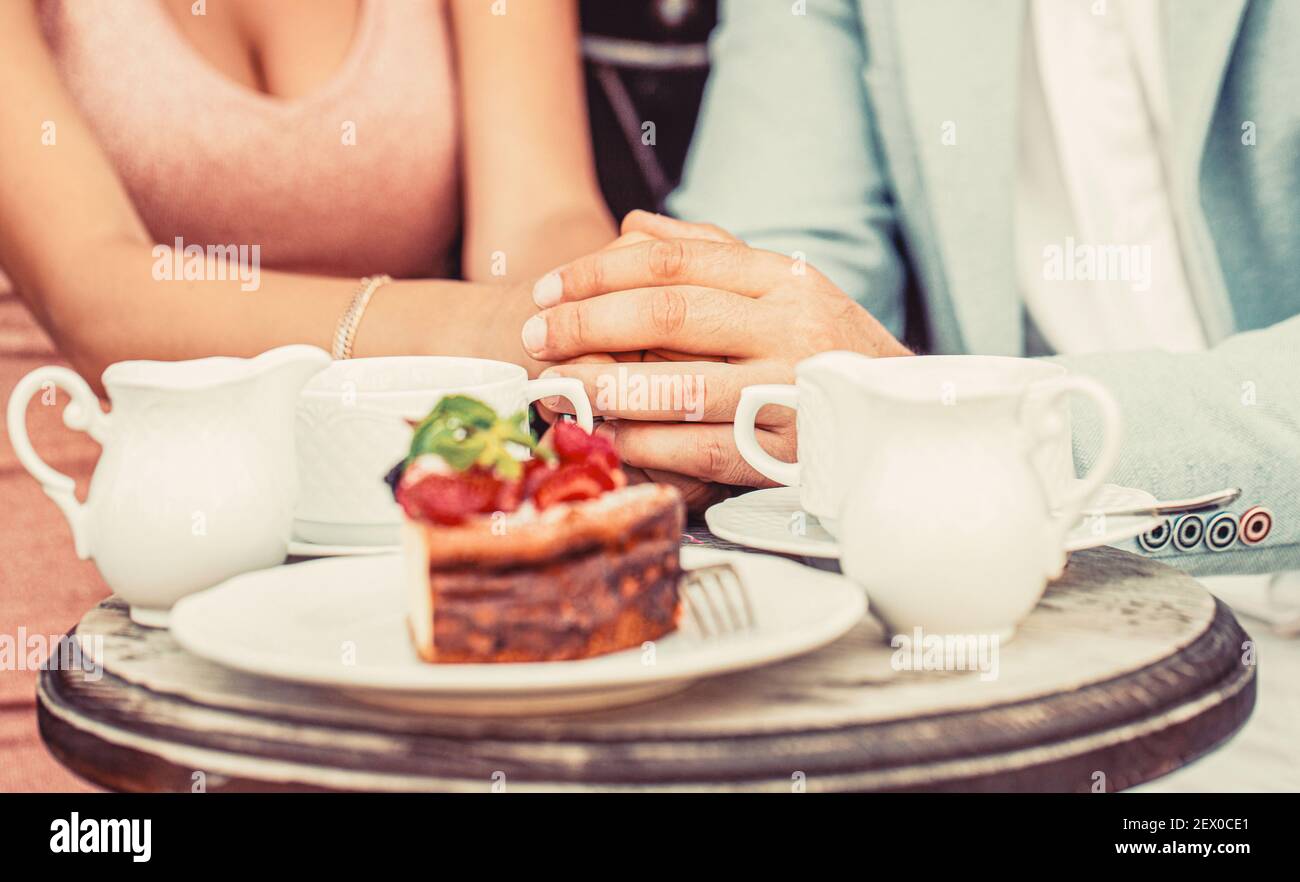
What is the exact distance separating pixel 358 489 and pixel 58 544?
0.63 m

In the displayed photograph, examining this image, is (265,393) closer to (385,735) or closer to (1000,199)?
(385,735)

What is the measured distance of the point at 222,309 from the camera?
44.1 inches

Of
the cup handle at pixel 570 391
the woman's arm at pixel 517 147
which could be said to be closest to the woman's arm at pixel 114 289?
the cup handle at pixel 570 391

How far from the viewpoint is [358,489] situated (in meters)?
0.74

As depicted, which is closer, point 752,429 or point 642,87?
point 752,429

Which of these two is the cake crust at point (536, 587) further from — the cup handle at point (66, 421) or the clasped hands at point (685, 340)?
the clasped hands at point (685, 340)

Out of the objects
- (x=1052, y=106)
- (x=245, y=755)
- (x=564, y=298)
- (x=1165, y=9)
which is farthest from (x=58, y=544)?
(x=1165, y=9)

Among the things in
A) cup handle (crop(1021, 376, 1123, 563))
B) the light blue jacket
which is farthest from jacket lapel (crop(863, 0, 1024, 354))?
cup handle (crop(1021, 376, 1123, 563))

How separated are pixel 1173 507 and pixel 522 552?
0.53m

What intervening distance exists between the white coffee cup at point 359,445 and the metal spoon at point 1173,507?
1.13ft

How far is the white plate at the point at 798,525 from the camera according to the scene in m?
0.70

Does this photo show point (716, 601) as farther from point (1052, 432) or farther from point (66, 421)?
point (66, 421)

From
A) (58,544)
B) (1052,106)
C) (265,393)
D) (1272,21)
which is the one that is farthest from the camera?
(1052,106)

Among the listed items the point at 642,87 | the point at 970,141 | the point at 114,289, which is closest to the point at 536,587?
the point at 114,289
